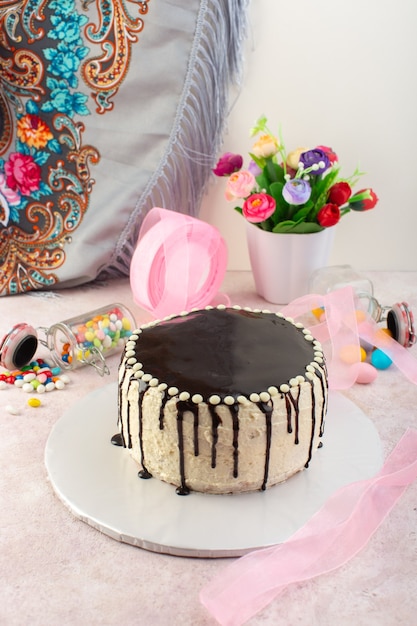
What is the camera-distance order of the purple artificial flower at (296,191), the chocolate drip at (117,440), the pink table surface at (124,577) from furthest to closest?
the purple artificial flower at (296,191) → the chocolate drip at (117,440) → the pink table surface at (124,577)

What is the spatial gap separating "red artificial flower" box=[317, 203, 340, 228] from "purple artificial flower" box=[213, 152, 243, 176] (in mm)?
234

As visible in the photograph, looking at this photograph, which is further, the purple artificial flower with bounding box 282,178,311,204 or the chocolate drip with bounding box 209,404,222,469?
the purple artificial flower with bounding box 282,178,311,204

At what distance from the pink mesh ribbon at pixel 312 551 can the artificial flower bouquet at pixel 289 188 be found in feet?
2.25

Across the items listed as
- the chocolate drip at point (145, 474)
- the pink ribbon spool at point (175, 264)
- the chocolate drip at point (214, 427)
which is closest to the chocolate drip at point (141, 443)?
the chocolate drip at point (145, 474)

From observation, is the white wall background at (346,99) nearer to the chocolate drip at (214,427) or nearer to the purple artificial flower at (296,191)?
the purple artificial flower at (296,191)

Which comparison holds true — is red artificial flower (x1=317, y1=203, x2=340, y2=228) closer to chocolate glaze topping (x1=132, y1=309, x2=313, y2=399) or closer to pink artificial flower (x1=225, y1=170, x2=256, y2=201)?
pink artificial flower (x1=225, y1=170, x2=256, y2=201)

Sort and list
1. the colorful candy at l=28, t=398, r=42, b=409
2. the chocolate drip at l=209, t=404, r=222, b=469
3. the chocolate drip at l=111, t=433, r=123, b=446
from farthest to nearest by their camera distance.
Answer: the colorful candy at l=28, t=398, r=42, b=409 < the chocolate drip at l=111, t=433, r=123, b=446 < the chocolate drip at l=209, t=404, r=222, b=469

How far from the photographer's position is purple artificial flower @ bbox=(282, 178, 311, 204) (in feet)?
5.09

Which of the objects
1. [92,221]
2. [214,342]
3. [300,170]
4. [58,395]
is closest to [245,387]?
[214,342]

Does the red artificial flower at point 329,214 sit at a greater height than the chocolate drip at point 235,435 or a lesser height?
greater

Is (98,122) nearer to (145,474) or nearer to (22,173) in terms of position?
(22,173)

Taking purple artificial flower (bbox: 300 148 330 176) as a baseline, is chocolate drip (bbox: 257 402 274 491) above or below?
below

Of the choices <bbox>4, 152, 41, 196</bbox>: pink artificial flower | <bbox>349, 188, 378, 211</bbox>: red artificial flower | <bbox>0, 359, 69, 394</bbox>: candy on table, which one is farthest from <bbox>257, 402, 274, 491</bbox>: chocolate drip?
<bbox>4, 152, 41, 196</bbox>: pink artificial flower

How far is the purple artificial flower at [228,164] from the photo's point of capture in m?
1.68
